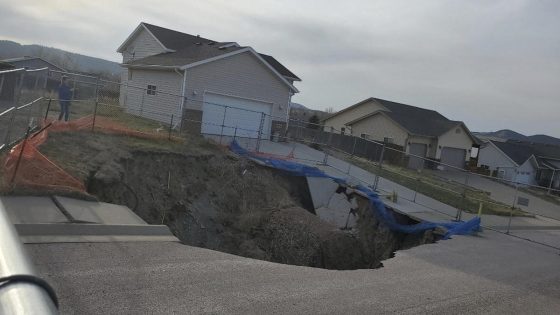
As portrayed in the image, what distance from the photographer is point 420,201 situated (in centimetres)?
1942

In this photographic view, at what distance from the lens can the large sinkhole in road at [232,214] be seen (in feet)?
41.4

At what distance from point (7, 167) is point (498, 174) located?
55927 millimetres

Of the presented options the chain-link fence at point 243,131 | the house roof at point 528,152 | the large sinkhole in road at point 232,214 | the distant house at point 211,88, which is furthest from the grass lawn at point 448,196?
the house roof at point 528,152

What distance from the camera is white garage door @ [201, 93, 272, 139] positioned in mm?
26016

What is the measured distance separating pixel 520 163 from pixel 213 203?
5093 cm

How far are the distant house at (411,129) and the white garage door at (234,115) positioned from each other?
47.3 ft

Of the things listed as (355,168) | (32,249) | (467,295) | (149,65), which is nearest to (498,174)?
(355,168)

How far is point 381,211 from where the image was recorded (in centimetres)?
1642

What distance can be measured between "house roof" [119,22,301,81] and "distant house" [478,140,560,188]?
33.4 metres

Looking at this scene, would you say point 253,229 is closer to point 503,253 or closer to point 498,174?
point 503,253

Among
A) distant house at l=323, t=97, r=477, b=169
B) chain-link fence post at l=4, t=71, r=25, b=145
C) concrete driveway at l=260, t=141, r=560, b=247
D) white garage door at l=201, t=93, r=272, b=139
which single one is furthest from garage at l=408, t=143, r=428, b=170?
chain-link fence post at l=4, t=71, r=25, b=145

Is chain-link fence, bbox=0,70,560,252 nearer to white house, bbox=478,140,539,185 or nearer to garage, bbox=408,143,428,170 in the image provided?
garage, bbox=408,143,428,170

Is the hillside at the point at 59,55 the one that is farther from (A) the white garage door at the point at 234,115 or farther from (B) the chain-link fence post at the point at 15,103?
(B) the chain-link fence post at the point at 15,103

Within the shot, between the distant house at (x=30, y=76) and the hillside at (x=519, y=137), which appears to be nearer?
the distant house at (x=30, y=76)
